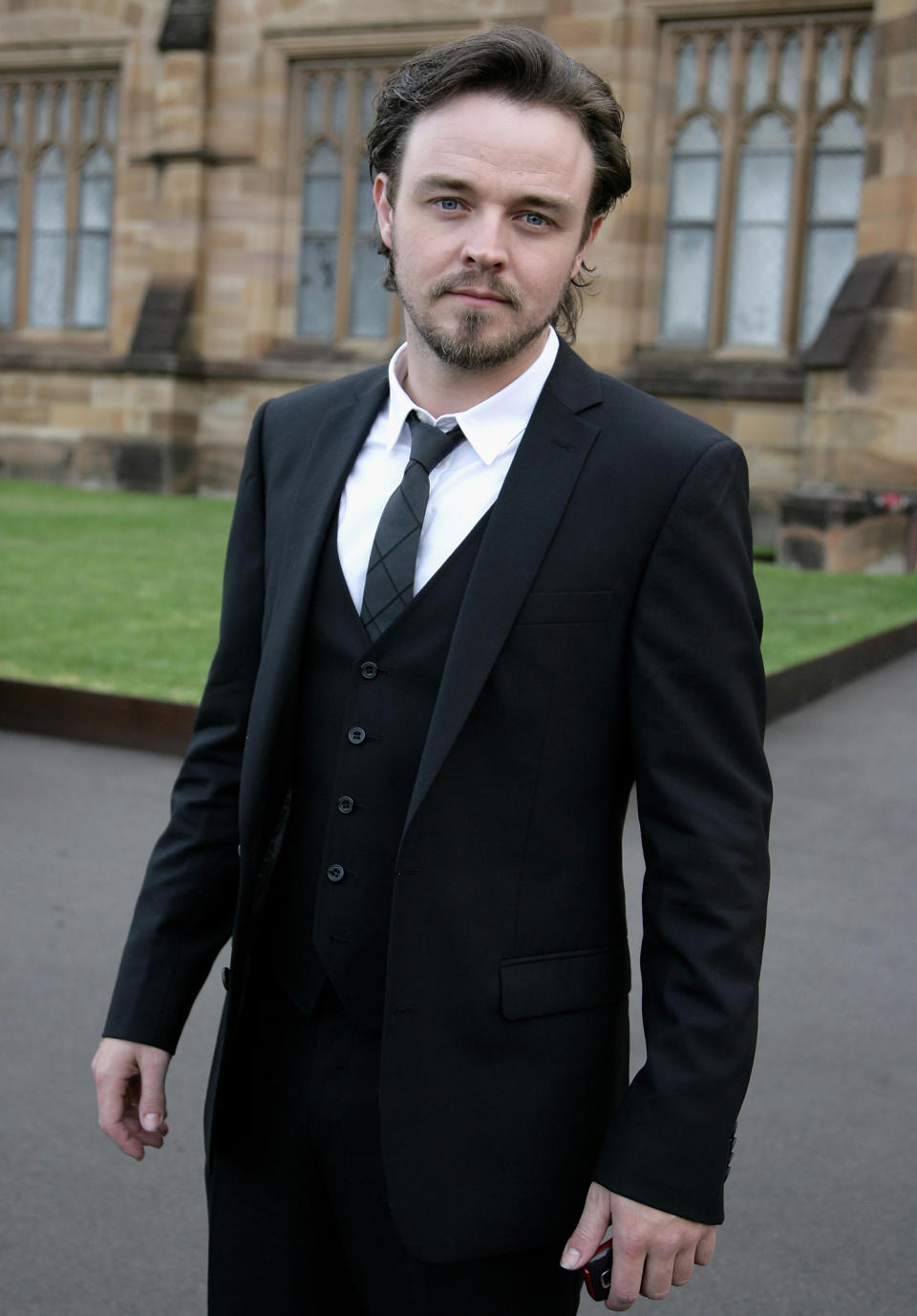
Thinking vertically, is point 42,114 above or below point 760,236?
above

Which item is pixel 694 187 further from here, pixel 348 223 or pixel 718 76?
pixel 348 223

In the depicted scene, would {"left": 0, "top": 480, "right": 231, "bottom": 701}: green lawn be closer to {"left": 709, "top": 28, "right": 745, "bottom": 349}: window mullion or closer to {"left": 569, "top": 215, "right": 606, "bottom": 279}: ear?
{"left": 569, "top": 215, "right": 606, "bottom": 279}: ear

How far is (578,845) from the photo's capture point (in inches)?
66.5

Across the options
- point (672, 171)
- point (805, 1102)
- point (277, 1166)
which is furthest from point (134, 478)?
point (277, 1166)

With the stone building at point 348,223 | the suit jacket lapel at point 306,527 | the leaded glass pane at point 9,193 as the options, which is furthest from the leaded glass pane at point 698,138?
the suit jacket lapel at point 306,527

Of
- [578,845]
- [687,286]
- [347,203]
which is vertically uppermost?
[347,203]

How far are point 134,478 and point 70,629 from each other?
31.4 ft

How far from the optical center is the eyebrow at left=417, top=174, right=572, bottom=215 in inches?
66.2

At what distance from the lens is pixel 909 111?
40.6 ft

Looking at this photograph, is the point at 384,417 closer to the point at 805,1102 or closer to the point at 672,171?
the point at 805,1102

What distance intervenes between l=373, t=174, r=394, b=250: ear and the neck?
163 millimetres

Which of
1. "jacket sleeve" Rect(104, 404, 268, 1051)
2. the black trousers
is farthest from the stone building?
the black trousers

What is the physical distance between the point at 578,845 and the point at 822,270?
13.8m

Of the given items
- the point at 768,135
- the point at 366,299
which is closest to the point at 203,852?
the point at 768,135
